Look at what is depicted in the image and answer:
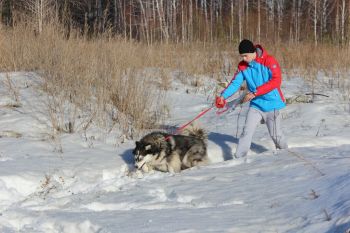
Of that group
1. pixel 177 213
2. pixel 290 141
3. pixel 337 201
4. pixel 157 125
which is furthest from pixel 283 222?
pixel 157 125

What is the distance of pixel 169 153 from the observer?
20.2 feet

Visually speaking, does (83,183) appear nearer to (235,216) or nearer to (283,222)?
(235,216)

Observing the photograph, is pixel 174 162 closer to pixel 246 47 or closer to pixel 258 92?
pixel 258 92

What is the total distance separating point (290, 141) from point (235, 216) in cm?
313

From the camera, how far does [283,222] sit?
11.4 ft

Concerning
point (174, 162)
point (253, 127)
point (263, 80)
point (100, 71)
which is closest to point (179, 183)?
point (174, 162)

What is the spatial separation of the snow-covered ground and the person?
26cm

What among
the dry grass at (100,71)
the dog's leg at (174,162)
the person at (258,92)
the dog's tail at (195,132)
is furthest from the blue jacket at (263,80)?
the dry grass at (100,71)

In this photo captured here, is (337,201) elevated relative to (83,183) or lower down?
elevated

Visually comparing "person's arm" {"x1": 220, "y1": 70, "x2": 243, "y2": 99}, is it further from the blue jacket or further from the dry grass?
the dry grass

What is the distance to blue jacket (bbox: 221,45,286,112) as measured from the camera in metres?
5.98

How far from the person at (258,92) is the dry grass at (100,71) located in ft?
6.05

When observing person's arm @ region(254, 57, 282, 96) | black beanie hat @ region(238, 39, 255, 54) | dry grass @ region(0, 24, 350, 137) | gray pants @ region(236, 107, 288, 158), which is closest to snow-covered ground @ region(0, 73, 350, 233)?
gray pants @ region(236, 107, 288, 158)

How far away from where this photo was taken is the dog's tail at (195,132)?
6.75 meters
